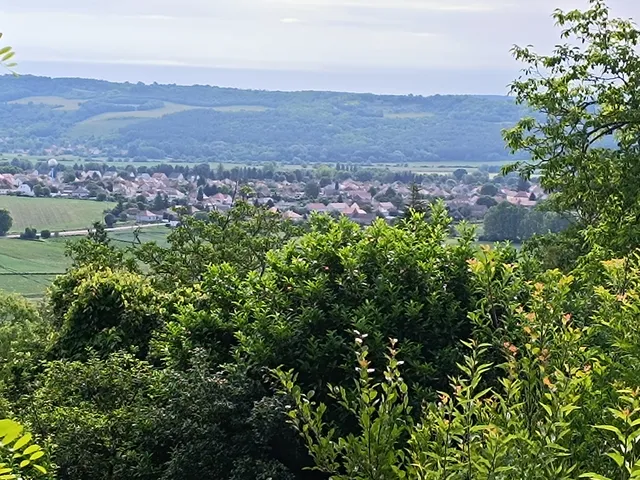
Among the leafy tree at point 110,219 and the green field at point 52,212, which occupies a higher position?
the leafy tree at point 110,219

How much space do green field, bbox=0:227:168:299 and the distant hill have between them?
46254 millimetres

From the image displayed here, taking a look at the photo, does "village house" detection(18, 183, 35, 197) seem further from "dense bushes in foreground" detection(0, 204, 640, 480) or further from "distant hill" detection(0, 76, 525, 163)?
"dense bushes in foreground" detection(0, 204, 640, 480)

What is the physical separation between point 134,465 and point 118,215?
4606 cm

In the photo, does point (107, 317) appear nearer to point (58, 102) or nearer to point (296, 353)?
point (296, 353)

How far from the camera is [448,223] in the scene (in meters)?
8.24

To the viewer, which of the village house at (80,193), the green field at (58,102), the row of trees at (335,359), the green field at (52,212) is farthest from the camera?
the green field at (58,102)

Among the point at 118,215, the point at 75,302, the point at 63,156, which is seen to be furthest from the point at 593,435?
the point at 63,156

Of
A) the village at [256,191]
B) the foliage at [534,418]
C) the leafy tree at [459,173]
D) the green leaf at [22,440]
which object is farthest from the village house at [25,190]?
the green leaf at [22,440]

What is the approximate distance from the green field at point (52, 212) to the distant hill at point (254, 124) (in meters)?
33.9

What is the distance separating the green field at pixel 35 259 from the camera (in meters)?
38.6

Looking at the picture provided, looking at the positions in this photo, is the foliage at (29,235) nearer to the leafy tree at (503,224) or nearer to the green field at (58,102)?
the leafy tree at (503,224)

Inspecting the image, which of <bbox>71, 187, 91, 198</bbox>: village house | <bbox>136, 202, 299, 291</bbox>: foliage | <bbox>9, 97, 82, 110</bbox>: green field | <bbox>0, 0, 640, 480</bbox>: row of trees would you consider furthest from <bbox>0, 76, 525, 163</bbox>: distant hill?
<bbox>0, 0, 640, 480</bbox>: row of trees

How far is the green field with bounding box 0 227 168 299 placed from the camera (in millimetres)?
38562

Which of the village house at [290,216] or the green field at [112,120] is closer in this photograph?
the village house at [290,216]
